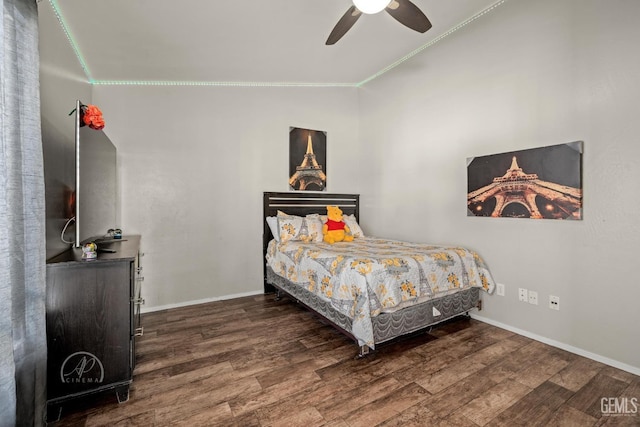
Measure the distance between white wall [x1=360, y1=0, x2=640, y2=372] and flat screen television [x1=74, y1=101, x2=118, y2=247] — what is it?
3.21 metres

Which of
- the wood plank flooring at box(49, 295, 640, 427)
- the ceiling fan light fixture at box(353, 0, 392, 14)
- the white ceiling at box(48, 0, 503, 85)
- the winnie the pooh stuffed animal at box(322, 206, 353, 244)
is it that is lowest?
the wood plank flooring at box(49, 295, 640, 427)

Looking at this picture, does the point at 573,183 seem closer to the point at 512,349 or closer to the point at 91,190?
the point at 512,349

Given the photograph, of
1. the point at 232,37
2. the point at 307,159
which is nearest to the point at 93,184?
the point at 232,37

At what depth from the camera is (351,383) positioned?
1.87 metres

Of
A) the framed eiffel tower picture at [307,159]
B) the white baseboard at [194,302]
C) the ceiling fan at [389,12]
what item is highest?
the ceiling fan at [389,12]

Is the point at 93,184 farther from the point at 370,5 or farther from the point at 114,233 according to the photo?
the point at 370,5

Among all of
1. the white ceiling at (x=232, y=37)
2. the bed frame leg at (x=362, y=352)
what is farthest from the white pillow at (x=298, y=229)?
the white ceiling at (x=232, y=37)

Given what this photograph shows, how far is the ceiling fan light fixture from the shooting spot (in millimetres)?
1831

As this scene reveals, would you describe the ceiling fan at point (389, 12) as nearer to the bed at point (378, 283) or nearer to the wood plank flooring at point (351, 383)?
the bed at point (378, 283)

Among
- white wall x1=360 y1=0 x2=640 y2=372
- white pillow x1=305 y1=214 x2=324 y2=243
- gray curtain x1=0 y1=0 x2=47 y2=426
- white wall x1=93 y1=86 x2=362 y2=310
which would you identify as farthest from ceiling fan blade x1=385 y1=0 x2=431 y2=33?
white pillow x1=305 y1=214 x2=324 y2=243

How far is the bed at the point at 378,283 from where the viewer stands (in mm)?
2158

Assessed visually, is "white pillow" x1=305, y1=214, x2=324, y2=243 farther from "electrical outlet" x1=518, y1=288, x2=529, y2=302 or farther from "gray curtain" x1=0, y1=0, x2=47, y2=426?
"gray curtain" x1=0, y1=0, x2=47, y2=426

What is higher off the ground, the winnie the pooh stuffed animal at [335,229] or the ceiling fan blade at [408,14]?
the ceiling fan blade at [408,14]

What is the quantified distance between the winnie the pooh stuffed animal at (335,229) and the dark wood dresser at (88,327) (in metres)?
2.22
